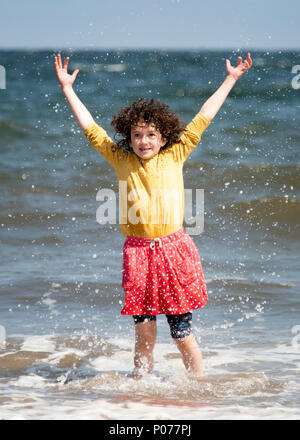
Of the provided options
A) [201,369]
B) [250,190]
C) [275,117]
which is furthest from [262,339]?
[275,117]

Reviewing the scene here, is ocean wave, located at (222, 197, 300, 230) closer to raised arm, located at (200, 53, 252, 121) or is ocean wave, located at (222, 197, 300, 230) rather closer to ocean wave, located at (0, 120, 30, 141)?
raised arm, located at (200, 53, 252, 121)

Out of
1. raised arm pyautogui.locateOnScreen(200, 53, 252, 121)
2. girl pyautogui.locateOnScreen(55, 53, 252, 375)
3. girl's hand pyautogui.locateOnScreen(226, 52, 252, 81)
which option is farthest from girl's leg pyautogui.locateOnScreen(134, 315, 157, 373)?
girl's hand pyautogui.locateOnScreen(226, 52, 252, 81)

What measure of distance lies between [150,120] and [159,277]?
0.78m

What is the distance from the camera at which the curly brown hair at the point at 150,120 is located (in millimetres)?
3580

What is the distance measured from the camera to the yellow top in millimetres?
3549

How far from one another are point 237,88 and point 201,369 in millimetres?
15782

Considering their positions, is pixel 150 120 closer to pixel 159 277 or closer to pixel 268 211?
pixel 159 277

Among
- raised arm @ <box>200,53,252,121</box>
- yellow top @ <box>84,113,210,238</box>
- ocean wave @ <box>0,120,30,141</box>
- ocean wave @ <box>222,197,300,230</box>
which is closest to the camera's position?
yellow top @ <box>84,113,210,238</box>

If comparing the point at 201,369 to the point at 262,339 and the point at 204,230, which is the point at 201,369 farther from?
the point at 204,230

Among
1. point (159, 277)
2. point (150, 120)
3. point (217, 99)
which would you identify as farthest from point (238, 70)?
point (159, 277)

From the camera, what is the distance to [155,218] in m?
3.56

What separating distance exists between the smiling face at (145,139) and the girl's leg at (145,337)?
83cm

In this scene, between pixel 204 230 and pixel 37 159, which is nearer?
pixel 204 230

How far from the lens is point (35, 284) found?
5715 mm
